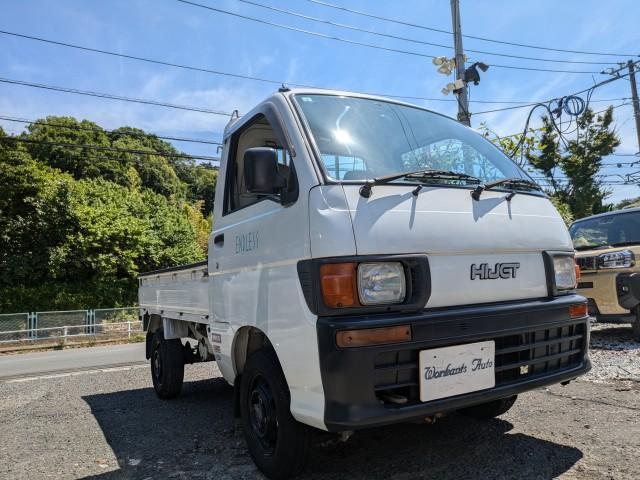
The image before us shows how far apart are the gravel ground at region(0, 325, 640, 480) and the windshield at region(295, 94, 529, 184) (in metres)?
1.74

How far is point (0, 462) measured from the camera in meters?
3.58

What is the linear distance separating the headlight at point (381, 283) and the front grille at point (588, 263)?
522 cm

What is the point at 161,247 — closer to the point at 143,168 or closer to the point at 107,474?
the point at 107,474

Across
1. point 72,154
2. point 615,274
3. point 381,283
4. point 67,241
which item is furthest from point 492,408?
point 72,154

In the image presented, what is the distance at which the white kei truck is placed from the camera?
2.31 m

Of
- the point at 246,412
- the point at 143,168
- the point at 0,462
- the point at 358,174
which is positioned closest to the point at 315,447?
the point at 246,412

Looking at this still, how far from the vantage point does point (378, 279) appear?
235 cm

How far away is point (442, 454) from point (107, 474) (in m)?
2.20

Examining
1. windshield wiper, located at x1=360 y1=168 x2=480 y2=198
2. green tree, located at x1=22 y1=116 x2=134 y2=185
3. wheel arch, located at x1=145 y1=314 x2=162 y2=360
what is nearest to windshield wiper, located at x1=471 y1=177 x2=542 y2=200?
windshield wiper, located at x1=360 y1=168 x2=480 y2=198

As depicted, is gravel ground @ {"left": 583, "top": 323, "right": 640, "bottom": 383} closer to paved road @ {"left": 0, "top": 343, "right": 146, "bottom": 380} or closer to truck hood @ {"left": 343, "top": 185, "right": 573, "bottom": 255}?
truck hood @ {"left": 343, "top": 185, "right": 573, "bottom": 255}

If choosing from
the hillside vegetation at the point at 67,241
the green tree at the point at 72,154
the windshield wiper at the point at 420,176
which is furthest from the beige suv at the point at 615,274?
Answer: the green tree at the point at 72,154

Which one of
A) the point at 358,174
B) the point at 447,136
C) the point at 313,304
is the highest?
the point at 447,136

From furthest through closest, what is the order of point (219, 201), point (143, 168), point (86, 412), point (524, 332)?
point (143, 168) < point (86, 412) < point (219, 201) < point (524, 332)

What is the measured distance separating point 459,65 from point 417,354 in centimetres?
1105
